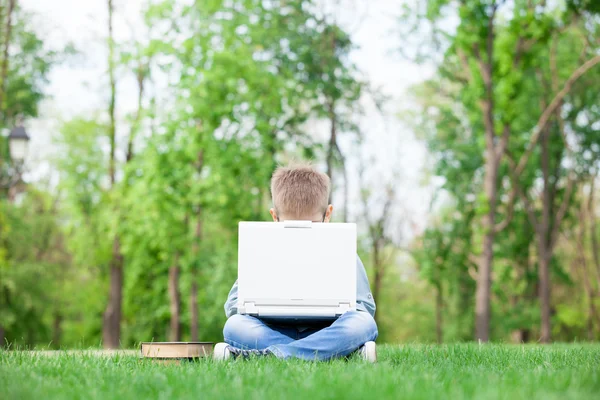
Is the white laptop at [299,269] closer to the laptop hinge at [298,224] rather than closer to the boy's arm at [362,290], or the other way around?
the laptop hinge at [298,224]

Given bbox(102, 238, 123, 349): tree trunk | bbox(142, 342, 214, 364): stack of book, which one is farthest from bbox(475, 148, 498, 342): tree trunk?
bbox(142, 342, 214, 364): stack of book

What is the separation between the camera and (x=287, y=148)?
23.7 m

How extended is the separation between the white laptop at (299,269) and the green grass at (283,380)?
0.36 meters

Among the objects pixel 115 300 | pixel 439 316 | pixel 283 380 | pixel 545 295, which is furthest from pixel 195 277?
pixel 283 380

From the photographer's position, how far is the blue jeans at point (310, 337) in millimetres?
4312

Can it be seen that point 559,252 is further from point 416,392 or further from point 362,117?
point 416,392

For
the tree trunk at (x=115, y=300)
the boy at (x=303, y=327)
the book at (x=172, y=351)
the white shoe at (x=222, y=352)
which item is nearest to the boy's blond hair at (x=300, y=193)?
the boy at (x=303, y=327)

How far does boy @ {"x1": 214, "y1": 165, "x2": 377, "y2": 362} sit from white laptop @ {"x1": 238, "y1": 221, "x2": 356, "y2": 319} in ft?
0.53

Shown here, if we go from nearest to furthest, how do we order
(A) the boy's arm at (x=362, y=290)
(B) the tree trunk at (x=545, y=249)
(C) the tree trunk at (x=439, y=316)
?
(A) the boy's arm at (x=362, y=290) → (B) the tree trunk at (x=545, y=249) → (C) the tree trunk at (x=439, y=316)

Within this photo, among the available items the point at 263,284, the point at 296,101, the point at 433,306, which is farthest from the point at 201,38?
the point at 433,306

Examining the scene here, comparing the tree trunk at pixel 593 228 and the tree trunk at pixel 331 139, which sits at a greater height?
the tree trunk at pixel 331 139

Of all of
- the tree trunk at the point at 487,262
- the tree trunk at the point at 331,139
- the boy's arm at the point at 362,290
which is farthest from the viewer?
the tree trunk at the point at 331,139

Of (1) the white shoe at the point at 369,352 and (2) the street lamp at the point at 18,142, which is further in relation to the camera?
(2) the street lamp at the point at 18,142

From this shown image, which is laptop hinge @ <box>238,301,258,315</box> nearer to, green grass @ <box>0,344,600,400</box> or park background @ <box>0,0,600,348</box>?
green grass @ <box>0,344,600,400</box>
